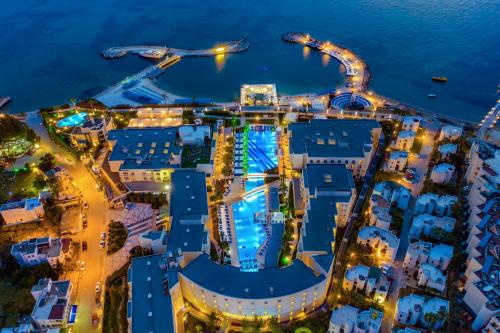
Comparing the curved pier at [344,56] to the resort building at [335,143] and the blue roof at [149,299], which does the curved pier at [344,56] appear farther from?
the blue roof at [149,299]

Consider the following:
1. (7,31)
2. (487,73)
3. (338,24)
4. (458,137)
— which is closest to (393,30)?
→ (338,24)

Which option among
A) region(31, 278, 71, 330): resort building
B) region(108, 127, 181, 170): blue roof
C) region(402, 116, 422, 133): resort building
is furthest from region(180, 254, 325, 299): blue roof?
region(402, 116, 422, 133): resort building

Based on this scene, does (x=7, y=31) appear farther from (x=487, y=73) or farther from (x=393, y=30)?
(x=487, y=73)

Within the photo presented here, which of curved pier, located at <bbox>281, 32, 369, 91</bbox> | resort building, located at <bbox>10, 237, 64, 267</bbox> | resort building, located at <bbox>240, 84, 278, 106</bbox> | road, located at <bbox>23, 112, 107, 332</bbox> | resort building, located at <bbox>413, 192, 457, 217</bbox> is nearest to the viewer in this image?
road, located at <bbox>23, 112, 107, 332</bbox>

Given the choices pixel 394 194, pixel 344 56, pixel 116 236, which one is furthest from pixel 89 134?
pixel 344 56

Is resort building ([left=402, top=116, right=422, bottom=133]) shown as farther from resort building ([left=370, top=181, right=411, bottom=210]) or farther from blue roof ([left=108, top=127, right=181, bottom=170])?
blue roof ([left=108, top=127, right=181, bottom=170])

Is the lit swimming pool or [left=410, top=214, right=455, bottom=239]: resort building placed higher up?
[left=410, top=214, right=455, bottom=239]: resort building

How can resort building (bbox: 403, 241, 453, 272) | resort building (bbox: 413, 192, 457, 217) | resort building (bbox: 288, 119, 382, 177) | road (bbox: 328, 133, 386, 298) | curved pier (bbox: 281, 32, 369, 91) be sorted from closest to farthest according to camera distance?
resort building (bbox: 403, 241, 453, 272) → road (bbox: 328, 133, 386, 298) → resort building (bbox: 413, 192, 457, 217) → resort building (bbox: 288, 119, 382, 177) → curved pier (bbox: 281, 32, 369, 91)
